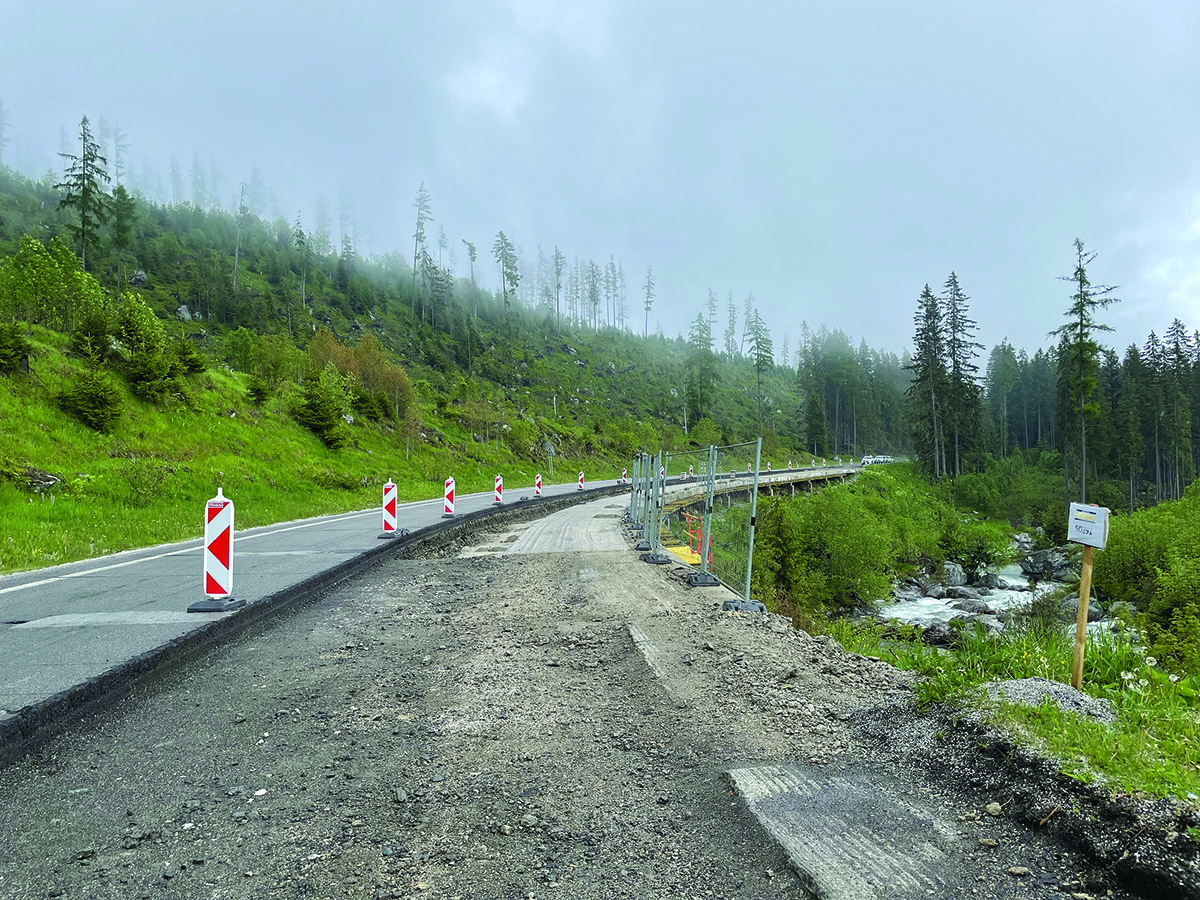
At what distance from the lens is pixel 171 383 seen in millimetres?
25344

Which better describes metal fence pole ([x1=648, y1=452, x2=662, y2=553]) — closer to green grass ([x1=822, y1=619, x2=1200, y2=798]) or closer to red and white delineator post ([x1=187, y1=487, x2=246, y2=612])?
green grass ([x1=822, y1=619, x2=1200, y2=798])

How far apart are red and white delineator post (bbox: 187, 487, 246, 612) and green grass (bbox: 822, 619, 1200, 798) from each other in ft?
24.1

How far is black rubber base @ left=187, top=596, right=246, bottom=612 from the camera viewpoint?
22.5 feet

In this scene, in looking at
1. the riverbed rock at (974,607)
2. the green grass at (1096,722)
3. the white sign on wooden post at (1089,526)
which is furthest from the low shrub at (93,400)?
the riverbed rock at (974,607)

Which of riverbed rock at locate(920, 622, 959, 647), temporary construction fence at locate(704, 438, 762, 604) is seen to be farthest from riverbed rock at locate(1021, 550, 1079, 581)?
temporary construction fence at locate(704, 438, 762, 604)

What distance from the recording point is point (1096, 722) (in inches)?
138

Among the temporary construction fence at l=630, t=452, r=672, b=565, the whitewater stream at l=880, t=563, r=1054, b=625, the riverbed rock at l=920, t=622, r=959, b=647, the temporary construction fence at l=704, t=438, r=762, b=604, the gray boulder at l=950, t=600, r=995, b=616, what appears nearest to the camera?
the temporary construction fence at l=704, t=438, r=762, b=604

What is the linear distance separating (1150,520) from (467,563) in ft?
79.7

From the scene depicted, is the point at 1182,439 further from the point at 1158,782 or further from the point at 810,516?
the point at 1158,782

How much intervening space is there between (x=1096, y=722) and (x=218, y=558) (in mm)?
8347

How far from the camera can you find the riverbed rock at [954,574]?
1013 inches

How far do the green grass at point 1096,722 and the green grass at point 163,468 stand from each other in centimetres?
1331

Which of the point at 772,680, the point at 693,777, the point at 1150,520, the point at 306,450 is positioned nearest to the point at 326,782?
the point at 693,777

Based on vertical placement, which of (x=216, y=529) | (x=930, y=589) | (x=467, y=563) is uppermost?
(x=216, y=529)
